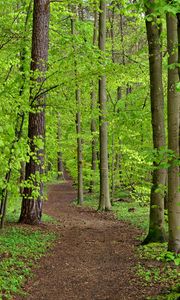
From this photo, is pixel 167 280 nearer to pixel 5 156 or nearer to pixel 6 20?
pixel 5 156

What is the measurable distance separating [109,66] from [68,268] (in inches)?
204

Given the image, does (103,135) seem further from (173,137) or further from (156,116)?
(173,137)

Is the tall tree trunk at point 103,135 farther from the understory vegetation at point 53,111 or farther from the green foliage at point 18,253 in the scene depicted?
the green foliage at point 18,253

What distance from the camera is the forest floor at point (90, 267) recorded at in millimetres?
6336

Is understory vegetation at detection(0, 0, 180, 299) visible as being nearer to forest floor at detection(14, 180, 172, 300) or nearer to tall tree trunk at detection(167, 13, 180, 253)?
tall tree trunk at detection(167, 13, 180, 253)

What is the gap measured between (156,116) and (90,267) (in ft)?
13.4

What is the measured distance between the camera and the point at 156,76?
9.43 meters

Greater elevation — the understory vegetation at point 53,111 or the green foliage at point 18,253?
the understory vegetation at point 53,111

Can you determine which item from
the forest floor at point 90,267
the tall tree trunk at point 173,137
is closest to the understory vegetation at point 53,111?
the tall tree trunk at point 173,137

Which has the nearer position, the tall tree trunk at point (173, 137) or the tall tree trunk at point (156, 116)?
the tall tree trunk at point (173, 137)

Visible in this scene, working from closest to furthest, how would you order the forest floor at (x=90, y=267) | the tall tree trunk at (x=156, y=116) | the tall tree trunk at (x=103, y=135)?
the forest floor at (x=90, y=267), the tall tree trunk at (x=156, y=116), the tall tree trunk at (x=103, y=135)

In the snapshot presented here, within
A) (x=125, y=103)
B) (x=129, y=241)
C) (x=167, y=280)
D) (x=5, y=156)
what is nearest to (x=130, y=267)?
(x=167, y=280)

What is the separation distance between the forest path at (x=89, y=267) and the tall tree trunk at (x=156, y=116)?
839mm

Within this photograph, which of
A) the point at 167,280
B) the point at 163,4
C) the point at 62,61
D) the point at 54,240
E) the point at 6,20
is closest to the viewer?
the point at 163,4
